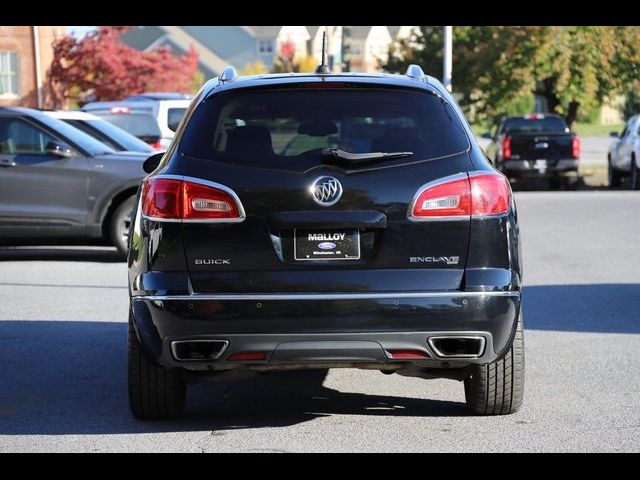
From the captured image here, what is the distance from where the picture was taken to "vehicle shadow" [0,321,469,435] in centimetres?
669

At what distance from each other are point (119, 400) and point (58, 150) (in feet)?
24.8

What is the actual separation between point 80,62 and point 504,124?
17.9 m

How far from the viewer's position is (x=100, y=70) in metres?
43.8

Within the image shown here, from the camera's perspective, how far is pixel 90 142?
1495 centimetres

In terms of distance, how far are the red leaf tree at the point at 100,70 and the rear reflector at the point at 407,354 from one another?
126ft

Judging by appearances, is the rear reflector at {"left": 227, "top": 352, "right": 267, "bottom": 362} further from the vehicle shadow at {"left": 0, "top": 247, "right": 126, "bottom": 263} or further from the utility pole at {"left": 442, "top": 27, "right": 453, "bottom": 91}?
the utility pole at {"left": 442, "top": 27, "right": 453, "bottom": 91}

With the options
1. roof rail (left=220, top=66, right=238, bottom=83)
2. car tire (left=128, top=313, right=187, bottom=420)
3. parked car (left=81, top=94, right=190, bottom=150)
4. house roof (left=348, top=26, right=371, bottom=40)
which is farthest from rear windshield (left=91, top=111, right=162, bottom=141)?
house roof (left=348, top=26, right=371, bottom=40)

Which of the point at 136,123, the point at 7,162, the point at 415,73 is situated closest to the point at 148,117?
the point at 136,123

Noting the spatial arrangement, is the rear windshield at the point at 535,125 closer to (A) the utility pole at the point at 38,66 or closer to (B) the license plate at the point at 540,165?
(B) the license plate at the point at 540,165

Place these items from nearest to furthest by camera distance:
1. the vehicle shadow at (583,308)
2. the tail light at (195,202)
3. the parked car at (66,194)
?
the tail light at (195,202) < the vehicle shadow at (583,308) < the parked car at (66,194)

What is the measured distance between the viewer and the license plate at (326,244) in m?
6.05

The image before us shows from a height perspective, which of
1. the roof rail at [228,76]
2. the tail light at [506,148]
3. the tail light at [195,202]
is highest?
the roof rail at [228,76]

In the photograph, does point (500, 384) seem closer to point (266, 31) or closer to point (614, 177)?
point (614, 177)

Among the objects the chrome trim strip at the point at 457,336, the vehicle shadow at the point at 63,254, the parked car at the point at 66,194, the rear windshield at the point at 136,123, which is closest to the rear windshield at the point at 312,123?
the chrome trim strip at the point at 457,336
